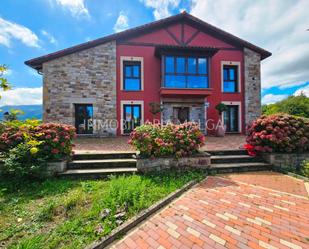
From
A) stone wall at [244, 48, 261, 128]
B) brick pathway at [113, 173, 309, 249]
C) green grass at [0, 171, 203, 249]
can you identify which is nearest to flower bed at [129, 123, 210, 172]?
green grass at [0, 171, 203, 249]

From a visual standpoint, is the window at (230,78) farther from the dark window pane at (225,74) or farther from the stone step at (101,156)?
the stone step at (101,156)

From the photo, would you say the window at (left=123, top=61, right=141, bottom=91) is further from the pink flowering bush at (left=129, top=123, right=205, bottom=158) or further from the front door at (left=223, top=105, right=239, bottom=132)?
the pink flowering bush at (left=129, top=123, right=205, bottom=158)

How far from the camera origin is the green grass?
2.28m

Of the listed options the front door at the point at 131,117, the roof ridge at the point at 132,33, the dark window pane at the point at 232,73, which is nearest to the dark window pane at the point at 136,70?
the roof ridge at the point at 132,33

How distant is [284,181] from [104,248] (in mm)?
4560

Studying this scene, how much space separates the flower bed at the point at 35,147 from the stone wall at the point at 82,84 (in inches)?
246

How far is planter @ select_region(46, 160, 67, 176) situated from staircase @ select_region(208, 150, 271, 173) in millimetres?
4072

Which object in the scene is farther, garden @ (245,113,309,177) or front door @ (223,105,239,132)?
front door @ (223,105,239,132)

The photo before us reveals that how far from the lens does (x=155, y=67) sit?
38.5ft

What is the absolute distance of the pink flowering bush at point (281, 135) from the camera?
5461 mm

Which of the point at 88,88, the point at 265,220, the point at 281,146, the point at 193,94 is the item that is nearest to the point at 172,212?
the point at 265,220

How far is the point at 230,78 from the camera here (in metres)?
12.8

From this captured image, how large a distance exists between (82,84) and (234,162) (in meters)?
9.69

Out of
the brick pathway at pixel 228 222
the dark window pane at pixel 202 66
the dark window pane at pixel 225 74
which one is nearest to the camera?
the brick pathway at pixel 228 222
